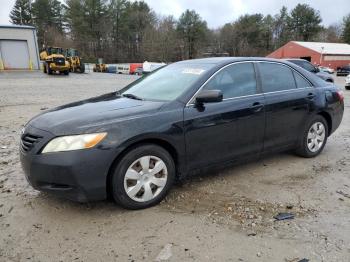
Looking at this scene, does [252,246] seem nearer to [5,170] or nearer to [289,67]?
[289,67]

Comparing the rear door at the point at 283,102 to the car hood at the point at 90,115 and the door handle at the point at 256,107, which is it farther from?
the car hood at the point at 90,115

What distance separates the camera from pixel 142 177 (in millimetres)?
3375

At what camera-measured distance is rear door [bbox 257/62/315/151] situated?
4402mm

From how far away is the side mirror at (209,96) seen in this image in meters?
3.60

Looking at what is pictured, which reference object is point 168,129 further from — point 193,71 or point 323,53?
point 323,53

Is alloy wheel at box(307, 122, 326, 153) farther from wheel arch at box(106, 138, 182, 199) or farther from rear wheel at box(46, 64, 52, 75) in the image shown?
rear wheel at box(46, 64, 52, 75)

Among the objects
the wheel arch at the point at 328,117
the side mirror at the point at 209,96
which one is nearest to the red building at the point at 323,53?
the wheel arch at the point at 328,117

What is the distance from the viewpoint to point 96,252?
2764 millimetres

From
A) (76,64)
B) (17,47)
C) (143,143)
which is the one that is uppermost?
(17,47)

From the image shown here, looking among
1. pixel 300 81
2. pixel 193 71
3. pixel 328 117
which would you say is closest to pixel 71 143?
pixel 193 71

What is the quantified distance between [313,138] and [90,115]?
3.50m

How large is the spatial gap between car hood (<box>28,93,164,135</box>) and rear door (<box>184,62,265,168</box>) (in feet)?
1.71

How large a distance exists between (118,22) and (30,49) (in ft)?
135

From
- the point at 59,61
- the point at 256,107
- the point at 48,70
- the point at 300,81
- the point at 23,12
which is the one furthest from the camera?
the point at 23,12
